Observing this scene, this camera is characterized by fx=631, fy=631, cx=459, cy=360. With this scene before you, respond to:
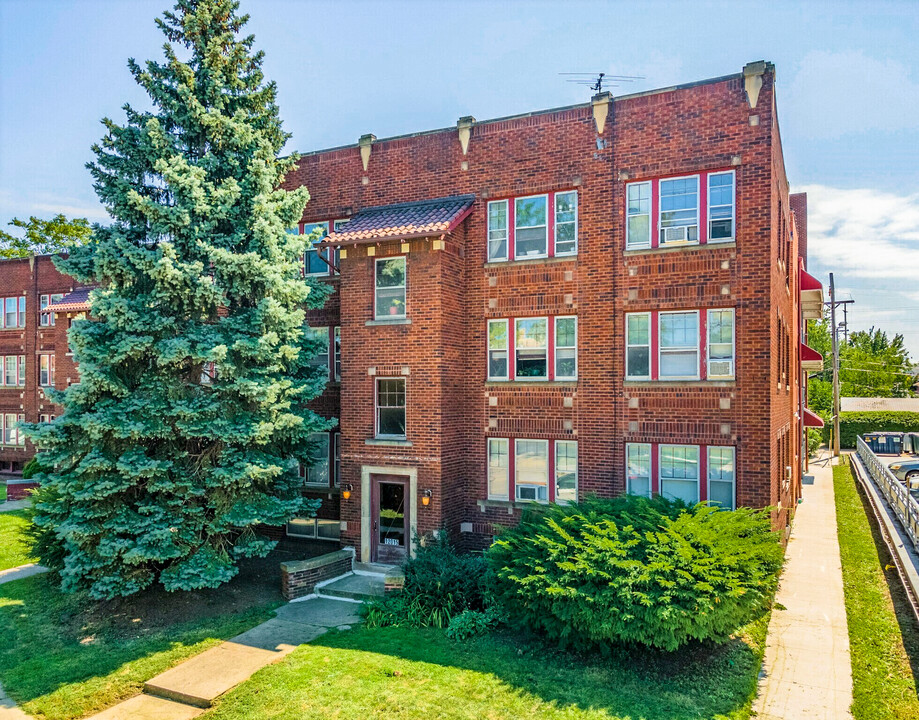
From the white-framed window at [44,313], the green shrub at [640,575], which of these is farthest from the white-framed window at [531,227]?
the white-framed window at [44,313]

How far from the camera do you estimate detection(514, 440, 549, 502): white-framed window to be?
15289 mm

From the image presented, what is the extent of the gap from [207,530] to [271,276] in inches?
214

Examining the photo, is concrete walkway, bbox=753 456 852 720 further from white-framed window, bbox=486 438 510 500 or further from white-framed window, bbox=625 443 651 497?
white-framed window, bbox=486 438 510 500

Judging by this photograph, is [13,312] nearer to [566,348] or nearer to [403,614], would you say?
[403,614]

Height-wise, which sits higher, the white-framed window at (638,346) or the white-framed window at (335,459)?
the white-framed window at (638,346)

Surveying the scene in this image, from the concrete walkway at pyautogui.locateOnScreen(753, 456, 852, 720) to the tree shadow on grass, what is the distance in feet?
1.07

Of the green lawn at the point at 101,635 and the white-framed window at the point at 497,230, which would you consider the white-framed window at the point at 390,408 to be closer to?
the white-framed window at the point at 497,230

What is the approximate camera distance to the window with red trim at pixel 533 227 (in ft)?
49.9

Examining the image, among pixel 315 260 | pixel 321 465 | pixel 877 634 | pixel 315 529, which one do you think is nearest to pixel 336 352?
pixel 315 260

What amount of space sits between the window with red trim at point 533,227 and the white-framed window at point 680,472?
203 inches

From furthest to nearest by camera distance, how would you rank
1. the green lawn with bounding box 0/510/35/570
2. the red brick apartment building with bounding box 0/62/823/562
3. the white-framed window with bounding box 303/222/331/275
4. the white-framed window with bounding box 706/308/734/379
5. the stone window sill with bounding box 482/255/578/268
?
the white-framed window with bounding box 303/222/331/275, the green lawn with bounding box 0/510/35/570, the stone window sill with bounding box 482/255/578/268, the white-framed window with bounding box 706/308/734/379, the red brick apartment building with bounding box 0/62/823/562

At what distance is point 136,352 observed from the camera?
12719 mm

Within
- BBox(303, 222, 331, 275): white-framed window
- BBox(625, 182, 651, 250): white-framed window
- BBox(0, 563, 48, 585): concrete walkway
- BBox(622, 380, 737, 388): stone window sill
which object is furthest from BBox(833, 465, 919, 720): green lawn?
BBox(0, 563, 48, 585): concrete walkway

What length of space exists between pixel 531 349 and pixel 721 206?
5.31 meters
